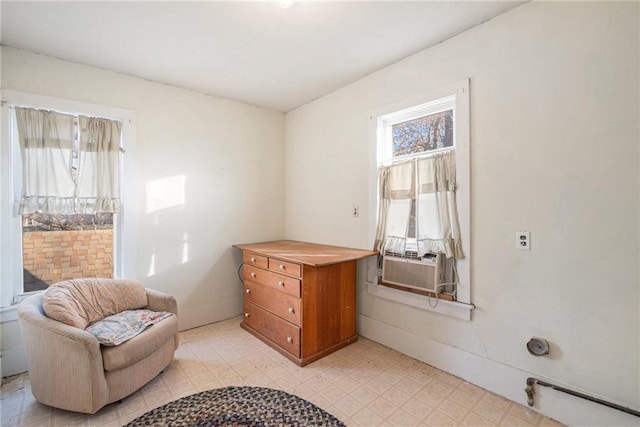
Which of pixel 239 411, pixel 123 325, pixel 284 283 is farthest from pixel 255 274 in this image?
pixel 239 411

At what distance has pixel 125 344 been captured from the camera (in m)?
1.92

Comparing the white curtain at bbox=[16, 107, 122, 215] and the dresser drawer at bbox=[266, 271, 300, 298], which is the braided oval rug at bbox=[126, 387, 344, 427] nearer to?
the dresser drawer at bbox=[266, 271, 300, 298]

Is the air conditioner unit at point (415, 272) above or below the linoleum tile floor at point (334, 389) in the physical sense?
above

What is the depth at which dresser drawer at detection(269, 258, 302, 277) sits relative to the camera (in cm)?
243

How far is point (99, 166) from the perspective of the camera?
268cm

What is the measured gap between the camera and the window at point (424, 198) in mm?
2199

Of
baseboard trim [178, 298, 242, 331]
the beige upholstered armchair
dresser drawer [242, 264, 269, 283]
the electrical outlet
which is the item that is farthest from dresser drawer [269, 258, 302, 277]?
the electrical outlet

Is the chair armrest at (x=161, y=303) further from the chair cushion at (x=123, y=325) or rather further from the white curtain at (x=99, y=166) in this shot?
the white curtain at (x=99, y=166)

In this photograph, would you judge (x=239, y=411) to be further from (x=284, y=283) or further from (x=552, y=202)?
(x=552, y=202)

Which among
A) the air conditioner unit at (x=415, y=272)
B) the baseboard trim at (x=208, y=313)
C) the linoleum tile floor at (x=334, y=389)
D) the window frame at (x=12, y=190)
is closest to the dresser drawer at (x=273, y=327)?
the linoleum tile floor at (x=334, y=389)

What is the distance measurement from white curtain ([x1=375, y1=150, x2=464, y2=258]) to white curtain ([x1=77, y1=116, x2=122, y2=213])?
255cm

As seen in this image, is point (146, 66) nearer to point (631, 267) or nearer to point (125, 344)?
point (125, 344)

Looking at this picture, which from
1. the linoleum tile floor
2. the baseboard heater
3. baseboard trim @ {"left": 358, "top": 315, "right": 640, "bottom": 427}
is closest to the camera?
the baseboard heater

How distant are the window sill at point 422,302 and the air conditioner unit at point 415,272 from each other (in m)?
0.10
